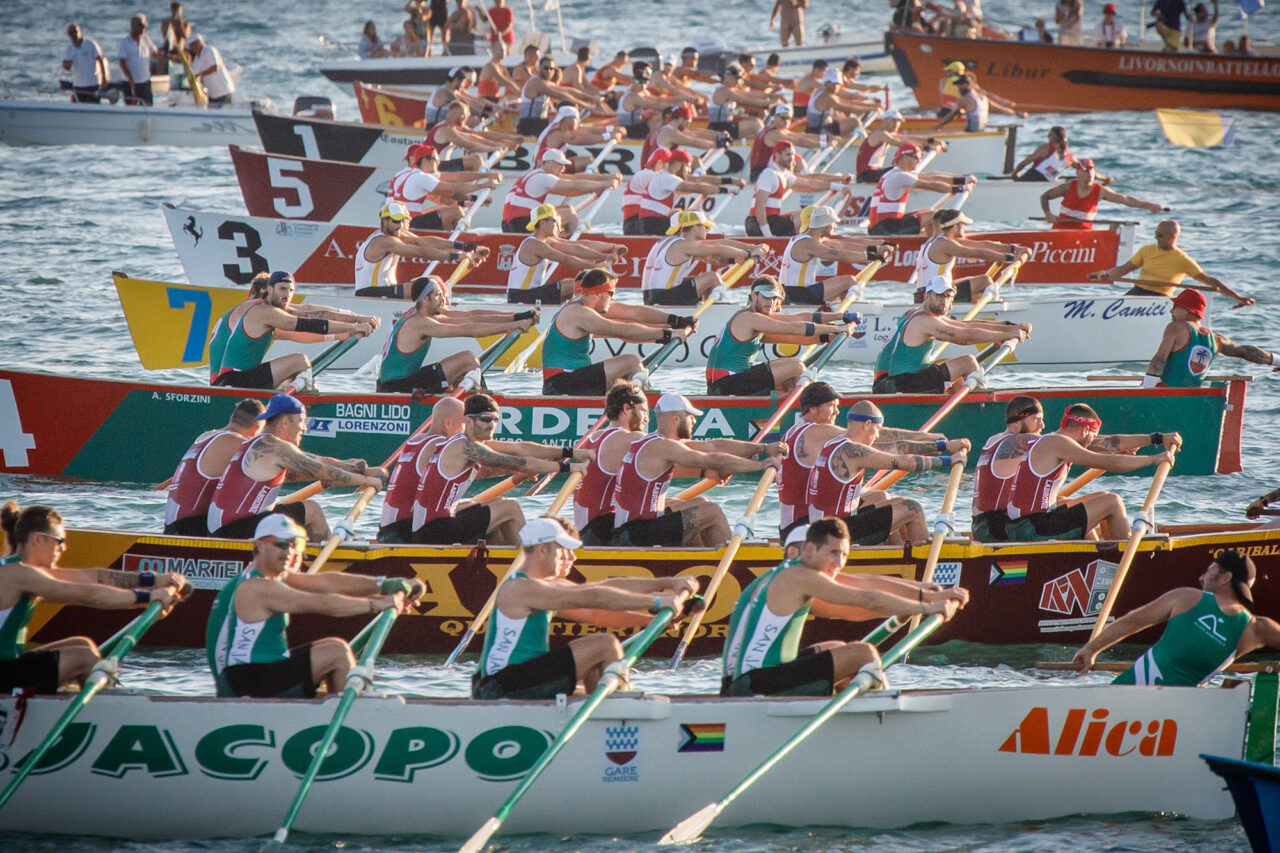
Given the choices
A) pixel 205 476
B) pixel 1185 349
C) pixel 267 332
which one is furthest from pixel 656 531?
pixel 1185 349

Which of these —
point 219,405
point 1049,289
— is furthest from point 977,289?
point 219,405

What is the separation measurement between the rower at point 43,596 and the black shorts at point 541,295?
8285mm

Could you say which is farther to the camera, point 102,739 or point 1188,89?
point 1188,89

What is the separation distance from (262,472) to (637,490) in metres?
2.31

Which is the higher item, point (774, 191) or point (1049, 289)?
point (774, 191)

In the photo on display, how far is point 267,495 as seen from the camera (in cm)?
988

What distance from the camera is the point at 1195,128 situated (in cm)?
2602

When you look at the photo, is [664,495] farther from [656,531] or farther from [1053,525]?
[1053,525]

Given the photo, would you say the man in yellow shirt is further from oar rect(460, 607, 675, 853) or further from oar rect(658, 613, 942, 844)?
oar rect(460, 607, 675, 853)

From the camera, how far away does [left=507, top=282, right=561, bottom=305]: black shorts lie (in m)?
15.9

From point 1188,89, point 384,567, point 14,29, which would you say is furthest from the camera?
point 14,29

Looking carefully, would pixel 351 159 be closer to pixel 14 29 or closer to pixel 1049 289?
pixel 1049 289

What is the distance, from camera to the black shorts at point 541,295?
52.2 feet

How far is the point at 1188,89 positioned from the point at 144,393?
23.1 m
